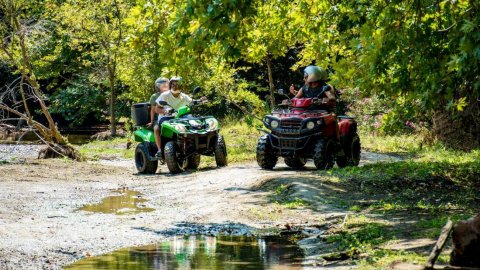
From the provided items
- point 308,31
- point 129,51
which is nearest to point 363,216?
point 308,31

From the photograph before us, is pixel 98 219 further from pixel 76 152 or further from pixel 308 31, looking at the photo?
pixel 76 152

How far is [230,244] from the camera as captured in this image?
9.70m

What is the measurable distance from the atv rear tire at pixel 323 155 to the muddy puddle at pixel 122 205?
10.7ft

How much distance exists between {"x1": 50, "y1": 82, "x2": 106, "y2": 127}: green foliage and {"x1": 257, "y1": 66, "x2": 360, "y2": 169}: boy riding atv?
20.6 metres

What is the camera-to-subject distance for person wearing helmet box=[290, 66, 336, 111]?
54.3 feet

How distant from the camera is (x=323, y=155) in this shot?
52.5 ft

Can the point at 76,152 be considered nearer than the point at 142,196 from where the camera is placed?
No

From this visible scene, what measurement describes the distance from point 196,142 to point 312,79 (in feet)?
8.70

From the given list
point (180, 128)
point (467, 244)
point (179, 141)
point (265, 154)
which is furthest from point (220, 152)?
point (467, 244)

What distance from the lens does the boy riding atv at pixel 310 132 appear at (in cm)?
1617

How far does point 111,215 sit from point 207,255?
3023 mm

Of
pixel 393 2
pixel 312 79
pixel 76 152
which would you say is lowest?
pixel 76 152

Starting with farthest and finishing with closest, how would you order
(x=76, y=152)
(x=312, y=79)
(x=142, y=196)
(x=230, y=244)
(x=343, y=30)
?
1. (x=76, y=152)
2. (x=312, y=79)
3. (x=343, y=30)
4. (x=142, y=196)
5. (x=230, y=244)

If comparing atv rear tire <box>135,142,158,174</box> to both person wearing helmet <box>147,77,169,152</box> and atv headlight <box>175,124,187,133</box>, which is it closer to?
person wearing helmet <box>147,77,169,152</box>
